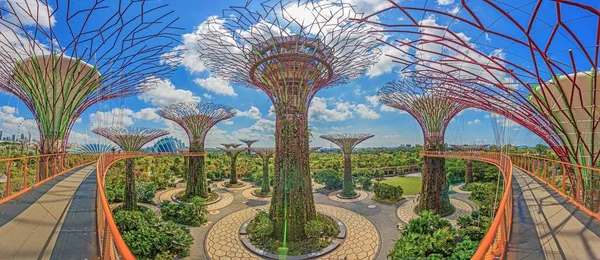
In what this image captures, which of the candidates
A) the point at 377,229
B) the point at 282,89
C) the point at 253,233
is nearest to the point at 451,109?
the point at 377,229

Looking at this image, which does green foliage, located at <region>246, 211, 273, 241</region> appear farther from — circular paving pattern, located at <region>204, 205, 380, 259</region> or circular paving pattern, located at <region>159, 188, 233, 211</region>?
circular paving pattern, located at <region>159, 188, 233, 211</region>

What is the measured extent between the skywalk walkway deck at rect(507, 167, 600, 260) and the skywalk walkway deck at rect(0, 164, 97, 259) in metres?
5.32

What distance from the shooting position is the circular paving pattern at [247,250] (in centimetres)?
955

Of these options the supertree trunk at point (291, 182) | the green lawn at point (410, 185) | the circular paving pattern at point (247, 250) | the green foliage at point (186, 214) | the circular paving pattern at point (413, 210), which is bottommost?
the circular paving pattern at point (247, 250)

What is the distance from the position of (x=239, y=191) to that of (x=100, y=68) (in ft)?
44.8

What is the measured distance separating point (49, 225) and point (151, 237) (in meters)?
5.04

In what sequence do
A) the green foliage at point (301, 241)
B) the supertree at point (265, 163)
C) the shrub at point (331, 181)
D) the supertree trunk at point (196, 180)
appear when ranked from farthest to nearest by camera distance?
the shrub at point (331, 181), the supertree at point (265, 163), the supertree trunk at point (196, 180), the green foliage at point (301, 241)

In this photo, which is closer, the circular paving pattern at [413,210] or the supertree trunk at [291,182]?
the supertree trunk at [291,182]

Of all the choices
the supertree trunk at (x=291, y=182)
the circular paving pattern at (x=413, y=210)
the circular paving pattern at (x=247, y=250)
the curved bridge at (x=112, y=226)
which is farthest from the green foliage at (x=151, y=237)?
the circular paving pattern at (x=413, y=210)

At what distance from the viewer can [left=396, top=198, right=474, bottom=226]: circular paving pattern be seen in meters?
13.8

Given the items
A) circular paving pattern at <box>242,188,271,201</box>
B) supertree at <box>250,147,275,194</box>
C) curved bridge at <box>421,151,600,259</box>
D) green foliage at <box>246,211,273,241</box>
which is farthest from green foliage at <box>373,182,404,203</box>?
curved bridge at <box>421,151,600,259</box>

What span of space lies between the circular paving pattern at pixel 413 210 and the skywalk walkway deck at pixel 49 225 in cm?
1310

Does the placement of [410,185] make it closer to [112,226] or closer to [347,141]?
[347,141]

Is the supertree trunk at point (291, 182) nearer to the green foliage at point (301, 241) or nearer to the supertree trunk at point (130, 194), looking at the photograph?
the green foliage at point (301, 241)
